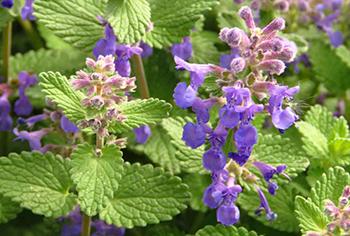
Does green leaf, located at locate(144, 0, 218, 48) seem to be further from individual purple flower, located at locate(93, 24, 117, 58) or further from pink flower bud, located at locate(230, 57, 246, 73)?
pink flower bud, located at locate(230, 57, 246, 73)

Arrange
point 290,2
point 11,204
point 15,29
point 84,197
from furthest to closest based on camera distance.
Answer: point 15,29, point 290,2, point 11,204, point 84,197


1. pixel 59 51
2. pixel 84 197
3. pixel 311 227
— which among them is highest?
pixel 59 51

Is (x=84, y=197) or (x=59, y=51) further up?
(x=59, y=51)

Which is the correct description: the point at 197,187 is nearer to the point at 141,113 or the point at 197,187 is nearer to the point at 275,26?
the point at 141,113

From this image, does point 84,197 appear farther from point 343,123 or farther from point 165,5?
point 343,123

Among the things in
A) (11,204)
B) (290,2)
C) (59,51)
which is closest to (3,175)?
(11,204)

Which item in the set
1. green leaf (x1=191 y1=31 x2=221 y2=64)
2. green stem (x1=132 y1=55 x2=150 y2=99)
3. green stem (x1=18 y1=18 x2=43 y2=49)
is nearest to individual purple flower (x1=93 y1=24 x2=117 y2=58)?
green stem (x1=132 y1=55 x2=150 y2=99)
